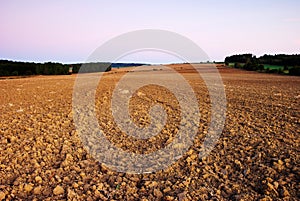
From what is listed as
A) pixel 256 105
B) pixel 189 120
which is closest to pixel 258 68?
pixel 256 105

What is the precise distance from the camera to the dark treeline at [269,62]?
3109cm

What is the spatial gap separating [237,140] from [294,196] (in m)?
1.80

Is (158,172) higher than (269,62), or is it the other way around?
(269,62)

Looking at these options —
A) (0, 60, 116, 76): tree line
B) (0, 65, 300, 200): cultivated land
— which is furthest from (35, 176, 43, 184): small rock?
(0, 60, 116, 76): tree line

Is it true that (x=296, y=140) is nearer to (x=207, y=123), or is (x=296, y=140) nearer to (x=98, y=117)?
(x=207, y=123)

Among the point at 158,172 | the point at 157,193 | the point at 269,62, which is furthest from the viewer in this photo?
the point at 269,62

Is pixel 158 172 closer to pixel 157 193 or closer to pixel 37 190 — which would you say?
pixel 157 193

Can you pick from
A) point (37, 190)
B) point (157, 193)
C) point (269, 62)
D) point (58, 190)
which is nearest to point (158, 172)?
point (157, 193)

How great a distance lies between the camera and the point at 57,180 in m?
3.84

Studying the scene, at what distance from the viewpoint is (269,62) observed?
135 ft

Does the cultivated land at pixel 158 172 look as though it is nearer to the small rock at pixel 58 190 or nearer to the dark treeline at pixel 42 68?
the small rock at pixel 58 190

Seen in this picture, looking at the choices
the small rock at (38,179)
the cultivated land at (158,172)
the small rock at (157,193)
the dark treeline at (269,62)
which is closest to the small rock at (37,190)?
the cultivated land at (158,172)

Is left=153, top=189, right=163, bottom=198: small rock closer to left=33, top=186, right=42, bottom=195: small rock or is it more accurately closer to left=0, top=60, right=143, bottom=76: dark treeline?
left=33, top=186, right=42, bottom=195: small rock

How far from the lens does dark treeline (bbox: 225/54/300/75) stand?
31089 millimetres
